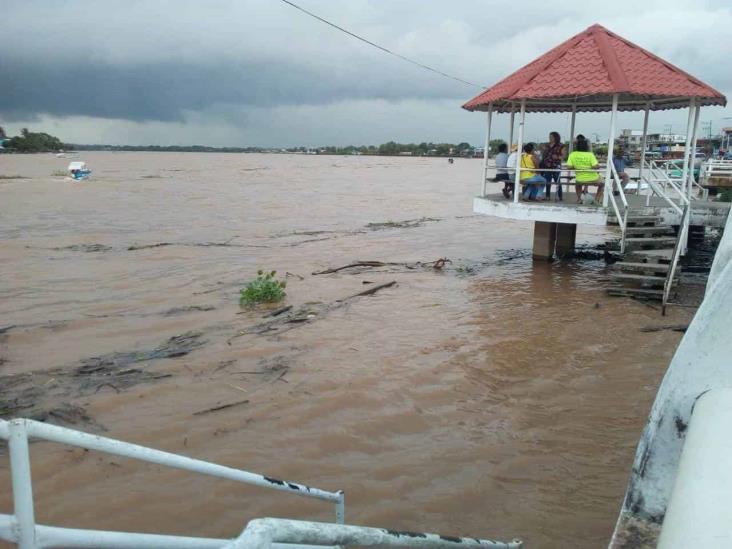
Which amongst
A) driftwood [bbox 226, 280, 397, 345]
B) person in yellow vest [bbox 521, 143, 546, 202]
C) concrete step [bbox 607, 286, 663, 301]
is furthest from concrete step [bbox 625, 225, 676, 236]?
driftwood [bbox 226, 280, 397, 345]

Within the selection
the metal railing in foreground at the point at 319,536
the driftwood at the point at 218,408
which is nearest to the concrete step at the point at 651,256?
the driftwood at the point at 218,408

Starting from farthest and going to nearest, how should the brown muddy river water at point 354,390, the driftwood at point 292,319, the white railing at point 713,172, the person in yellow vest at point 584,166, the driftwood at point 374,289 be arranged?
1. the white railing at point 713,172
2. the person in yellow vest at point 584,166
3. the driftwood at point 374,289
4. the driftwood at point 292,319
5. the brown muddy river water at point 354,390

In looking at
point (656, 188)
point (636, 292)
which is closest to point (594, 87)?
point (656, 188)

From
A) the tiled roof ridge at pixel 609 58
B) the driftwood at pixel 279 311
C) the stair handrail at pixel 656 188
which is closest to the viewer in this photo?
the driftwood at pixel 279 311

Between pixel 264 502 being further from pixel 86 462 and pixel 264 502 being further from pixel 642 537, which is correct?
pixel 642 537

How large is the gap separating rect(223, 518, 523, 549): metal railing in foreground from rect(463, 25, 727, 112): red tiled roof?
10.9m

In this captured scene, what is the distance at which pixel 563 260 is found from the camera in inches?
593

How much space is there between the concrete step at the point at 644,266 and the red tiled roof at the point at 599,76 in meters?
3.09

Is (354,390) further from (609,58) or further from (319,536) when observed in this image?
(609,58)

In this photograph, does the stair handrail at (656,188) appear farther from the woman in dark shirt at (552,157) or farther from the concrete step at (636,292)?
the concrete step at (636,292)

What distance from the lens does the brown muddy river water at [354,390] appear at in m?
4.51

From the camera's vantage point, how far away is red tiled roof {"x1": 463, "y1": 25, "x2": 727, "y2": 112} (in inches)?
456

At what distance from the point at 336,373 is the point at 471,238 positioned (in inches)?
572

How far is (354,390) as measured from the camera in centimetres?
670
